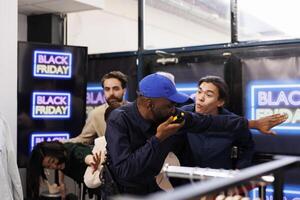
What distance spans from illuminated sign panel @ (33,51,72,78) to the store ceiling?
1.73 feet

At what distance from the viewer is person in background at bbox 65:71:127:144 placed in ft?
12.4

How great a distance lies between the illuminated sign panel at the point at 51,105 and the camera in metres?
4.23

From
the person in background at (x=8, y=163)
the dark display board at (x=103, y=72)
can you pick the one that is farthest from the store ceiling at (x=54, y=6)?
the person in background at (x=8, y=163)

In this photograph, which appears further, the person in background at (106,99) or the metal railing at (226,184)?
the person in background at (106,99)

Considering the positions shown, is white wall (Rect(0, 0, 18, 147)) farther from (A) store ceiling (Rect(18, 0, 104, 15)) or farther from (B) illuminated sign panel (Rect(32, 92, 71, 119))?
(A) store ceiling (Rect(18, 0, 104, 15))

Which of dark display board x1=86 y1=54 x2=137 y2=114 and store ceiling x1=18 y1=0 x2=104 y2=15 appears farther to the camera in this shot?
dark display board x1=86 y1=54 x2=137 y2=114

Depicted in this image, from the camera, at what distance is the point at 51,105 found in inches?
170

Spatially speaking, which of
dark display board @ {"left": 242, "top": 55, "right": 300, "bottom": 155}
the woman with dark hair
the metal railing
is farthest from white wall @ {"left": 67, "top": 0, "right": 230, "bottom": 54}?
the metal railing

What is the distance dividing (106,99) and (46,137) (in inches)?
34.3

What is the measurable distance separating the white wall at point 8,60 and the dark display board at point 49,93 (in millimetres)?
283

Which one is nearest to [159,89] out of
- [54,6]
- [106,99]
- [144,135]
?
[144,135]

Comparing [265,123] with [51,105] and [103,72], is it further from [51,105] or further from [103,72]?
[103,72]

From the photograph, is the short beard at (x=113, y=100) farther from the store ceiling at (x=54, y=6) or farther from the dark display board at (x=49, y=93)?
the store ceiling at (x=54, y=6)

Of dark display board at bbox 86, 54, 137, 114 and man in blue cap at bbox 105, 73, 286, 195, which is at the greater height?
dark display board at bbox 86, 54, 137, 114
